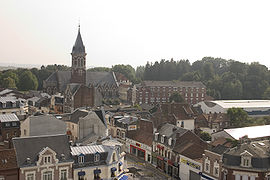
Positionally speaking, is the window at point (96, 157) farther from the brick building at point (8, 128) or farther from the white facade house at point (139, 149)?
the brick building at point (8, 128)

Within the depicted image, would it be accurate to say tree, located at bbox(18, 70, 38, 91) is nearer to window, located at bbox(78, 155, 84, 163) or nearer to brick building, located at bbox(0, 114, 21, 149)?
brick building, located at bbox(0, 114, 21, 149)

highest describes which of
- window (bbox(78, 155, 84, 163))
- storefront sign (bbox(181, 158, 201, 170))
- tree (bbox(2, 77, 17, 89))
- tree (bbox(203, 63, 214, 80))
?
tree (bbox(203, 63, 214, 80))

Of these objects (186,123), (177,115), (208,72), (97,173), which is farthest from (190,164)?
(208,72)

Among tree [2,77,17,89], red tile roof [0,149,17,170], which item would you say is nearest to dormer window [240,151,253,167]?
red tile roof [0,149,17,170]

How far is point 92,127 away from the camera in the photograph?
1794 inches

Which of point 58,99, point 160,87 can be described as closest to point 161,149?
point 58,99

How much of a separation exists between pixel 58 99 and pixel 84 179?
158ft

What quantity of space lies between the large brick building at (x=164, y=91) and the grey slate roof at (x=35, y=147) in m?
68.9

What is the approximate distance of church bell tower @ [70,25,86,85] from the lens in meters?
85.6

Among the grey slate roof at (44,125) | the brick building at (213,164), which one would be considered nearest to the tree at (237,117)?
the brick building at (213,164)

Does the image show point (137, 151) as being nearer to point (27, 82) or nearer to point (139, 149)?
point (139, 149)

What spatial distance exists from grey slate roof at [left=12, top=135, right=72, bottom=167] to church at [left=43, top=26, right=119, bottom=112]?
1603 inches

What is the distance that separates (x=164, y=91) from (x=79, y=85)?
1514 inches

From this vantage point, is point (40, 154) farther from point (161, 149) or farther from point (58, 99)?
point (58, 99)
